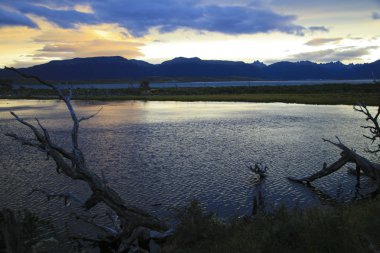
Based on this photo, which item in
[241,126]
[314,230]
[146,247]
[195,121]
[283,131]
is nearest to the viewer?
[314,230]

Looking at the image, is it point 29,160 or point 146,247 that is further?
point 29,160

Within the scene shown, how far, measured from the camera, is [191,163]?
1115 inches

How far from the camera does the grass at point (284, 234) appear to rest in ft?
31.2

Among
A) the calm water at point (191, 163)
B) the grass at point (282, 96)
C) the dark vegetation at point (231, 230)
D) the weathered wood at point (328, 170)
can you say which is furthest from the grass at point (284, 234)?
the grass at point (282, 96)

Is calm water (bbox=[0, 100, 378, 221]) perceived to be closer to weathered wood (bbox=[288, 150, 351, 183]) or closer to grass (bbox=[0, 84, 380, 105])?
weathered wood (bbox=[288, 150, 351, 183])

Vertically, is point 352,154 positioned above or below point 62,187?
above

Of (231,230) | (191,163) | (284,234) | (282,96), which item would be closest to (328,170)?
(191,163)

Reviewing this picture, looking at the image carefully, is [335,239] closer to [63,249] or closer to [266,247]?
[266,247]

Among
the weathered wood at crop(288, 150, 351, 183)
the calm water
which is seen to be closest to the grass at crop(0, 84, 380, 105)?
the calm water

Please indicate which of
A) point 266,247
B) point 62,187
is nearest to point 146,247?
point 266,247

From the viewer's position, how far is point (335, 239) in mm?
9555

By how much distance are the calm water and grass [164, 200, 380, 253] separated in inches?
141

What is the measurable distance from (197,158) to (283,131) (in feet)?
56.8

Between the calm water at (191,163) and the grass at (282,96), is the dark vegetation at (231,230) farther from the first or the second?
the grass at (282,96)
